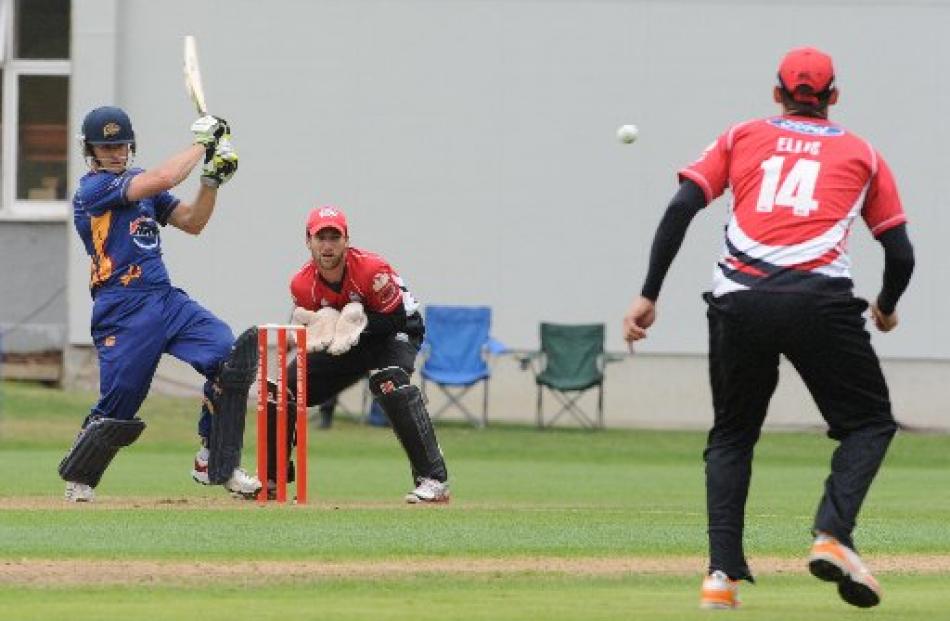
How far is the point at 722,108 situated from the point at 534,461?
263 inches

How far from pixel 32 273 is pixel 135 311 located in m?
15.6

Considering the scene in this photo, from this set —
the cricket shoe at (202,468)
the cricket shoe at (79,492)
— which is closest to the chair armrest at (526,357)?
the cricket shoe at (202,468)

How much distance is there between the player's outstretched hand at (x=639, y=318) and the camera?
885 centimetres

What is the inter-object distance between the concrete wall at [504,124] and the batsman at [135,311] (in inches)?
552

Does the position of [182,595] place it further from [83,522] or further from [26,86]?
[26,86]

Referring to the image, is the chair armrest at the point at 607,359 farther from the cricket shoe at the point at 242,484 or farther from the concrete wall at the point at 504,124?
the cricket shoe at the point at 242,484

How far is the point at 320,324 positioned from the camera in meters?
14.0

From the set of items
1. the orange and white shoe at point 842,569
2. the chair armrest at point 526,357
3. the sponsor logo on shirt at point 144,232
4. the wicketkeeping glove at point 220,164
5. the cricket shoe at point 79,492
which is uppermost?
the wicketkeeping glove at point 220,164

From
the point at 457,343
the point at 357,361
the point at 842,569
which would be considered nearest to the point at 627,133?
the point at 457,343

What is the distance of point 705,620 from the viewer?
8.48 meters

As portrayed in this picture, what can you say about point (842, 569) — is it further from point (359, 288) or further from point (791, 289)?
point (359, 288)

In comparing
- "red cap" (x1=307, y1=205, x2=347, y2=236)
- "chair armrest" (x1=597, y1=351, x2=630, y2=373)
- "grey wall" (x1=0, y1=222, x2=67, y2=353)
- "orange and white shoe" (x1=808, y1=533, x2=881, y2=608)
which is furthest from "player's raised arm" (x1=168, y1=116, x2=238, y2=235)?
"grey wall" (x1=0, y1=222, x2=67, y2=353)

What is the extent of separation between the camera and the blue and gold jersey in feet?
44.0

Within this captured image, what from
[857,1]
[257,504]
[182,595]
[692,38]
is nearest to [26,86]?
[692,38]
